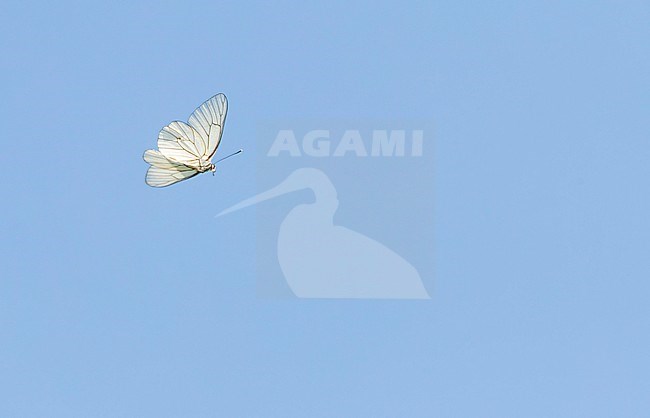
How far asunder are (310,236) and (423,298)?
6.37 feet

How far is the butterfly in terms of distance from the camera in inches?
346

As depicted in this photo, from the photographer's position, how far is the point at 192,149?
8898mm

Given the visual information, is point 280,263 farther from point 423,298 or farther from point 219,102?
point 219,102

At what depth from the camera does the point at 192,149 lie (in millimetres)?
8898

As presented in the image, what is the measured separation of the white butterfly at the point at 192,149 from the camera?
8.79 m

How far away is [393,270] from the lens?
15688 mm

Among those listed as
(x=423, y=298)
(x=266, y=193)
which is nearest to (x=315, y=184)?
(x=266, y=193)

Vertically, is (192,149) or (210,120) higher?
(210,120)

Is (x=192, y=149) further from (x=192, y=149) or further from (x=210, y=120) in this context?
(x=210, y=120)

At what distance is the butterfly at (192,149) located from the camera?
346 inches

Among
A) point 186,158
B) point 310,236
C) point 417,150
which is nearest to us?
point 186,158

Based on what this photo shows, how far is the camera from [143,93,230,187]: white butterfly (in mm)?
8789

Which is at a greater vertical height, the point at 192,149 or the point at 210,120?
the point at 210,120

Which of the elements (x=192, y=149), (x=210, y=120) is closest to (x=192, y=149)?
(x=192, y=149)
